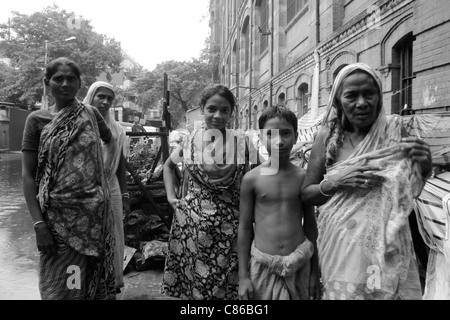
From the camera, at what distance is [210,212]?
231 cm

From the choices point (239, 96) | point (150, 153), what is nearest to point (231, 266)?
point (150, 153)

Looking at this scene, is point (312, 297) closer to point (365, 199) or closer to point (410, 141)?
point (365, 199)

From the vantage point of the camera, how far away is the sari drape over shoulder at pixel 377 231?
159 cm

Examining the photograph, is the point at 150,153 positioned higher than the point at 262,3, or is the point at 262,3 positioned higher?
the point at 262,3

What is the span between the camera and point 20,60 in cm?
2645

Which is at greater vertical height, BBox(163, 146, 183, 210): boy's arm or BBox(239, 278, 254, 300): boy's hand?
BBox(163, 146, 183, 210): boy's arm

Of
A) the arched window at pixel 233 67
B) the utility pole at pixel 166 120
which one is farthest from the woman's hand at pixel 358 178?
the arched window at pixel 233 67

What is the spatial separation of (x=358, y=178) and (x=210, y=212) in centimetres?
98

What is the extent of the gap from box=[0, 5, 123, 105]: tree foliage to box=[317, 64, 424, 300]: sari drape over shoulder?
27.4 meters

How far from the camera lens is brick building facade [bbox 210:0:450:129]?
5.91m

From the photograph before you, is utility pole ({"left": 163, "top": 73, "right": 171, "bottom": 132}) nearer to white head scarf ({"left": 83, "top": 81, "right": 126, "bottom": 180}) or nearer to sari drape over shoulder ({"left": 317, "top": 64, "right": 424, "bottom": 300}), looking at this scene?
white head scarf ({"left": 83, "top": 81, "right": 126, "bottom": 180})

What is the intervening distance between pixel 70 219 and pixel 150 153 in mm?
5329

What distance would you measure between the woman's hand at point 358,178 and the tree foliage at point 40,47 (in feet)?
89.7

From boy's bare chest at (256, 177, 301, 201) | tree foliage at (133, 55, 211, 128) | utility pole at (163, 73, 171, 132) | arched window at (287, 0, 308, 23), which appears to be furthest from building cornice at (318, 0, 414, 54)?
tree foliage at (133, 55, 211, 128)
